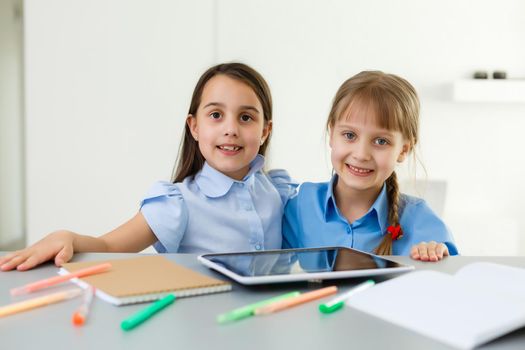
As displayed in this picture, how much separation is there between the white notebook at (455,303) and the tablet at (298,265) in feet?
0.17

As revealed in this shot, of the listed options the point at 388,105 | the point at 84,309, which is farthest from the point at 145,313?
the point at 388,105

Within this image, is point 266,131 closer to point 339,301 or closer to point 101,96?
point 339,301

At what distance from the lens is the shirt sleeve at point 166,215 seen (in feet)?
4.33

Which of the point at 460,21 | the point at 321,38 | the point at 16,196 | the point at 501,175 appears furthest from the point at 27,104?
the point at 501,175

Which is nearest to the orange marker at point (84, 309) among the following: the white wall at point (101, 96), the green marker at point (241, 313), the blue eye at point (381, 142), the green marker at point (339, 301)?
the green marker at point (241, 313)

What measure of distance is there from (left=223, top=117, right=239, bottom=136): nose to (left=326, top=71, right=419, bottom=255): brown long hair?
9.2 inches

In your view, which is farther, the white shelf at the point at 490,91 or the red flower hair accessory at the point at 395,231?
the white shelf at the point at 490,91

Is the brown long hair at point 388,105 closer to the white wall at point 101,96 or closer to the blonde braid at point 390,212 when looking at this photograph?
the blonde braid at point 390,212

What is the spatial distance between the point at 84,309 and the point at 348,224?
87cm

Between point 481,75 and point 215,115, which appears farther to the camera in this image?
point 481,75

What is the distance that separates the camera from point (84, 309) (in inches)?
25.4

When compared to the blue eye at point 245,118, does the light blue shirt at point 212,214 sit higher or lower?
lower

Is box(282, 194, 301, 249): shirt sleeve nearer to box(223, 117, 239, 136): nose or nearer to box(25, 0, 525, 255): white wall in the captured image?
box(223, 117, 239, 136): nose

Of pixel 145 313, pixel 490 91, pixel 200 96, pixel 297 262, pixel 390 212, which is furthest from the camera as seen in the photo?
pixel 490 91
